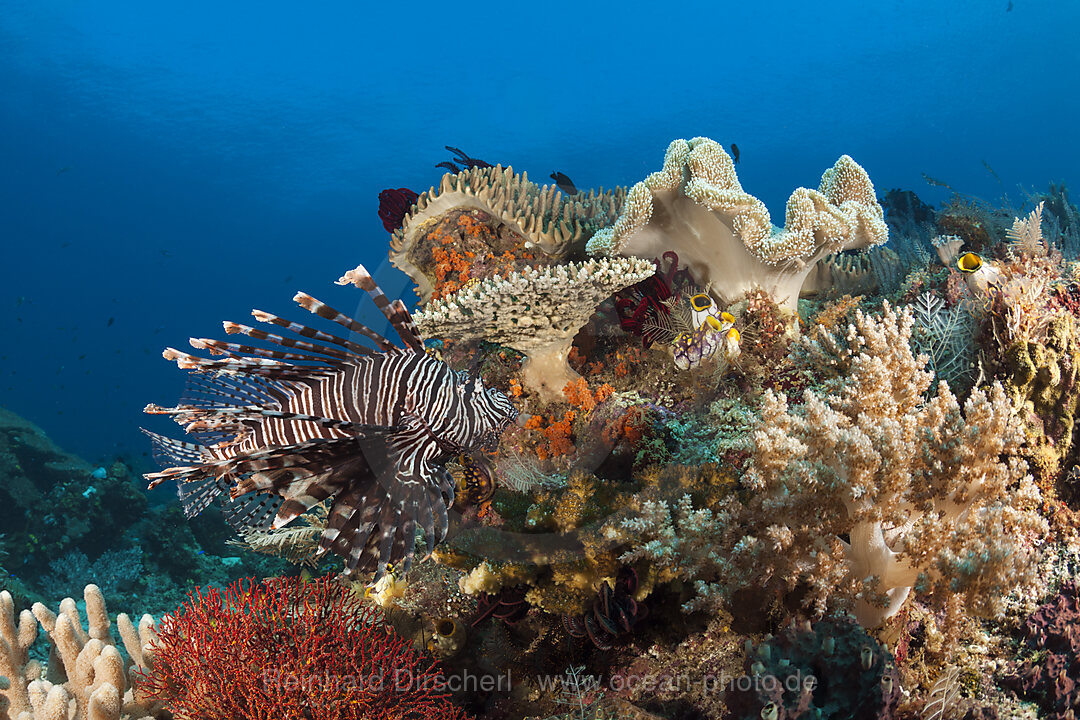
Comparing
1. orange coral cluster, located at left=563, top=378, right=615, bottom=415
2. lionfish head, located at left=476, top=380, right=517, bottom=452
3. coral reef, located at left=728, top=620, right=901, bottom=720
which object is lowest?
coral reef, located at left=728, top=620, right=901, bottom=720

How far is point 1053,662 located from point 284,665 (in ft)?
10.3

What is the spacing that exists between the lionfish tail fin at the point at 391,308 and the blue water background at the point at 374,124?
66.1m

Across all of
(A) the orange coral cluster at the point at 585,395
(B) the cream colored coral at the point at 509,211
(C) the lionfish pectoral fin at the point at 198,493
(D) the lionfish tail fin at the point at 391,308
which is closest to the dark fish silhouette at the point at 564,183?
(B) the cream colored coral at the point at 509,211

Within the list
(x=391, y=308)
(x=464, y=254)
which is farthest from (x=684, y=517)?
(x=464, y=254)

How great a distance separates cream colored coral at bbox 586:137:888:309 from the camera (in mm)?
4477

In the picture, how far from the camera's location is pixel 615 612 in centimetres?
247

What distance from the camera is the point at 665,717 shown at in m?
2.14

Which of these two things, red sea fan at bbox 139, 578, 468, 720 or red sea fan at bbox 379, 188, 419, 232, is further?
red sea fan at bbox 379, 188, 419, 232

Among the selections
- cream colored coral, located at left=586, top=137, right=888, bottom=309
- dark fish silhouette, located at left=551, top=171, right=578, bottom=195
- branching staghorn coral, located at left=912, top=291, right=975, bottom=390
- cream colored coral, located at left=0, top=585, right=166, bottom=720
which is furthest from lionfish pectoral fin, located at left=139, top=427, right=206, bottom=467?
branching staghorn coral, located at left=912, top=291, right=975, bottom=390

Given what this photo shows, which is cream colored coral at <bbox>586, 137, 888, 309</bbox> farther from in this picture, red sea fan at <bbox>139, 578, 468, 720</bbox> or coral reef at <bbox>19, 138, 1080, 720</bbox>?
red sea fan at <bbox>139, 578, 468, 720</bbox>

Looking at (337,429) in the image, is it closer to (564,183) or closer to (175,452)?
(175,452)

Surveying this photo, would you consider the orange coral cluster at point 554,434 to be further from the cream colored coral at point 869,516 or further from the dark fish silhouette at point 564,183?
the dark fish silhouette at point 564,183

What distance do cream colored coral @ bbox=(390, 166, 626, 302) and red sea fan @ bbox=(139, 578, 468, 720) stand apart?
374 cm

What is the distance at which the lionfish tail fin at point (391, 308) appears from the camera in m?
2.95
